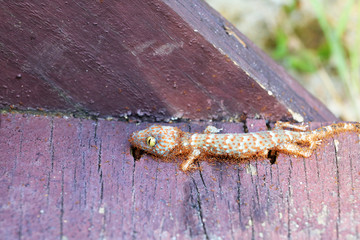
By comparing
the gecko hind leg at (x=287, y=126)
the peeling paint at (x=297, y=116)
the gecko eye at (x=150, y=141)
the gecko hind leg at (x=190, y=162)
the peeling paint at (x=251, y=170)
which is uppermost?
the peeling paint at (x=297, y=116)

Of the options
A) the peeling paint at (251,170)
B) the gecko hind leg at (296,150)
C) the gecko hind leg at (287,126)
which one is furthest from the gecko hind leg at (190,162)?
the gecko hind leg at (287,126)

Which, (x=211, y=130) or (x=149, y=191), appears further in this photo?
(x=211, y=130)

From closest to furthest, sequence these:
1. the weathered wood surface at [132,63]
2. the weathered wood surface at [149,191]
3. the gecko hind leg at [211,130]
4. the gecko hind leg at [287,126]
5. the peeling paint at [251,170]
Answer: the weathered wood surface at [149,191], the weathered wood surface at [132,63], the peeling paint at [251,170], the gecko hind leg at [211,130], the gecko hind leg at [287,126]

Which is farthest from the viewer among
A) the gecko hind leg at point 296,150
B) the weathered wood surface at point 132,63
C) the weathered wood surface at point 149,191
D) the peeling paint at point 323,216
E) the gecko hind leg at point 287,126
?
the gecko hind leg at point 287,126

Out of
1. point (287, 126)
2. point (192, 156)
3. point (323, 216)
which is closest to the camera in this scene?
point (323, 216)

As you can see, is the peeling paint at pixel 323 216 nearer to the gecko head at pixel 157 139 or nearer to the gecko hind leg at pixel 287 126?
the gecko hind leg at pixel 287 126

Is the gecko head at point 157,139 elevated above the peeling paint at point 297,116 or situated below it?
below

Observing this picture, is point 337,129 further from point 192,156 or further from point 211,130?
point 192,156

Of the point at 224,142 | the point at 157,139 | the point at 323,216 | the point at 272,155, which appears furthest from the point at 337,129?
the point at 157,139
